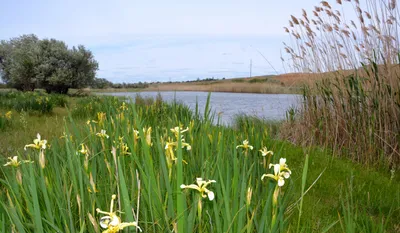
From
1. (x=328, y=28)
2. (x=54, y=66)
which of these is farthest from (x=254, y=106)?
(x=54, y=66)

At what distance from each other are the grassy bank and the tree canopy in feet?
61.8

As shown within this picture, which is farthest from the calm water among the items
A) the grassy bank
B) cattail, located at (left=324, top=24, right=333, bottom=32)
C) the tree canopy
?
the tree canopy

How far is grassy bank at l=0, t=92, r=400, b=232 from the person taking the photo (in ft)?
3.99

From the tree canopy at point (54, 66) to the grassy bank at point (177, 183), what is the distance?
18823 mm

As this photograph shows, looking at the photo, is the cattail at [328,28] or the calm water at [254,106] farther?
the calm water at [254,106]

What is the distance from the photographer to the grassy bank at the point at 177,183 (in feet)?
3.99

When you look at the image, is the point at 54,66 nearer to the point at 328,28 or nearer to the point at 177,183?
the point at 328,28

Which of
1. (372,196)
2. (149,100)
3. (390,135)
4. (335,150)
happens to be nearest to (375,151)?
(390,135)

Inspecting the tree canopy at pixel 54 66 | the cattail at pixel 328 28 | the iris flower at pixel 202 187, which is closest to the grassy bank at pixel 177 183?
the iris flower at pixel 202 187

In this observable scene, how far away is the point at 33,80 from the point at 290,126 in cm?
2225

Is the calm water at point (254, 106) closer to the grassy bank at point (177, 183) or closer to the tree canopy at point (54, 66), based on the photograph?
the grassy bank at point (177, 183)

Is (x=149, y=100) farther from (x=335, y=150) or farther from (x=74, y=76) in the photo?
(x=74, y=76)

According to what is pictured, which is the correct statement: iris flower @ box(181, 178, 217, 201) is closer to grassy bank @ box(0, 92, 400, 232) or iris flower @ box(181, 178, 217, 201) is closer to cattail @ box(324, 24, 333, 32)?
grassy bank @ box(0, 92, 400, 232)

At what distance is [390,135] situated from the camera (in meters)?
4.50
